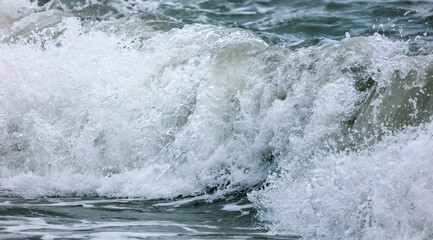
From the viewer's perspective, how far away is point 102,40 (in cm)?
620

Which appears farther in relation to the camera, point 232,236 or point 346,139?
point 346,139

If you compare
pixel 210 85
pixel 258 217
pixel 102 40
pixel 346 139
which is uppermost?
pixel 102 40

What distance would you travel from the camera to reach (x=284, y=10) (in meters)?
9.25

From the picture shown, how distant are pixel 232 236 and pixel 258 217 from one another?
21.1 inches

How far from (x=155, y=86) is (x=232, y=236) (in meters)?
2.30

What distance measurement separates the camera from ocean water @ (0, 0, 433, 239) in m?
3.62

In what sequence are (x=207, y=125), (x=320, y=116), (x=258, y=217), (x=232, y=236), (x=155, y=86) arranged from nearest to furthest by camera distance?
(x=232, y=236)
(x=258, y=217)
(x=320, y=116)
(x=207, y=125)
(x=155, y=86)

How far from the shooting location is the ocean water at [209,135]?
362 cm

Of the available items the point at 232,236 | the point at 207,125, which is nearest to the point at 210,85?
the point at 207,125

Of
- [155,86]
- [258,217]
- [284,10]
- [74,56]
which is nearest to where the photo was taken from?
[258,217]

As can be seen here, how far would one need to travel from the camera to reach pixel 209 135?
5.12 metres

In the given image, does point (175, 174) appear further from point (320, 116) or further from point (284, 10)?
point (284, 10)

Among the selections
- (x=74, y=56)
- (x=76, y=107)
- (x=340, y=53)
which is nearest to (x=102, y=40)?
(x=74, y=56)

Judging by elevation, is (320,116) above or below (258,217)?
above
